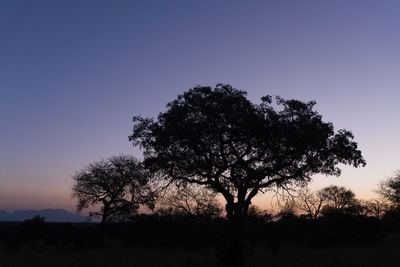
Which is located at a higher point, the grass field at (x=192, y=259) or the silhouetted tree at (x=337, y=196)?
the silhouetted tree at (x=337, y=196)

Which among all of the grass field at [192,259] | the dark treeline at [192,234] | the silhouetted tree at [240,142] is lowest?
the grass field at [192,259]

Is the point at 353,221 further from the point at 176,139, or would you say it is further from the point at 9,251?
the point at 9,251

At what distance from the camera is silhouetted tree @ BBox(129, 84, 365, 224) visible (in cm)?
2203

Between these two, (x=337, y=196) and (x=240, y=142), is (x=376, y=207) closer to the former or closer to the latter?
(x=337, y=196)

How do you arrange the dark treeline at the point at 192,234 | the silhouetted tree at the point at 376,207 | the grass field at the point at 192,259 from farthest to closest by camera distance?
the silhouetted tree at the point at 376,207
the dark treeline at the point at 192,234
the grass field at the point at 192,259

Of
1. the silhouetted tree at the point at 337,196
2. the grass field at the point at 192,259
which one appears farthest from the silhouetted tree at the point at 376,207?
the grass field at the point at 192,259

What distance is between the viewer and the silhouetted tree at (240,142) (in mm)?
22031

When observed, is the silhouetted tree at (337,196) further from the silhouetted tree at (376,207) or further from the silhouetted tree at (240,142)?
the silhouetted tree at (240,142)

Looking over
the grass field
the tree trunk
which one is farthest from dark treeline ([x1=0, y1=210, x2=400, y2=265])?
the tree trunk

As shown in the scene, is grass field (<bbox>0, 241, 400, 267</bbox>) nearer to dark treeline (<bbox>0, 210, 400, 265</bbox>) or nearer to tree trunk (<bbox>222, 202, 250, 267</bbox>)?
tree trunk (<bbox>222, 202, 250, 267</bbox>)

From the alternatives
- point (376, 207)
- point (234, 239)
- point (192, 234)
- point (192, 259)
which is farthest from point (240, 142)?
point (376, 207)

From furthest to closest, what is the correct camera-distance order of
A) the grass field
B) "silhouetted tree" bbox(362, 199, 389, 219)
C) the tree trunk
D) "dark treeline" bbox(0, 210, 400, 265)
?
"silhouetted tree" bbox(362, 199, 389, 219) < "dark treeline" bbox(0, 210, 400, 265) < the grass field < the tree trunk

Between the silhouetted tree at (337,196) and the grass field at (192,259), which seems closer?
the grass field at (192,259)

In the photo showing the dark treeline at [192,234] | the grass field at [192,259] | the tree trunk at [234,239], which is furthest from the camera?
the dark treeline at [192,234]
